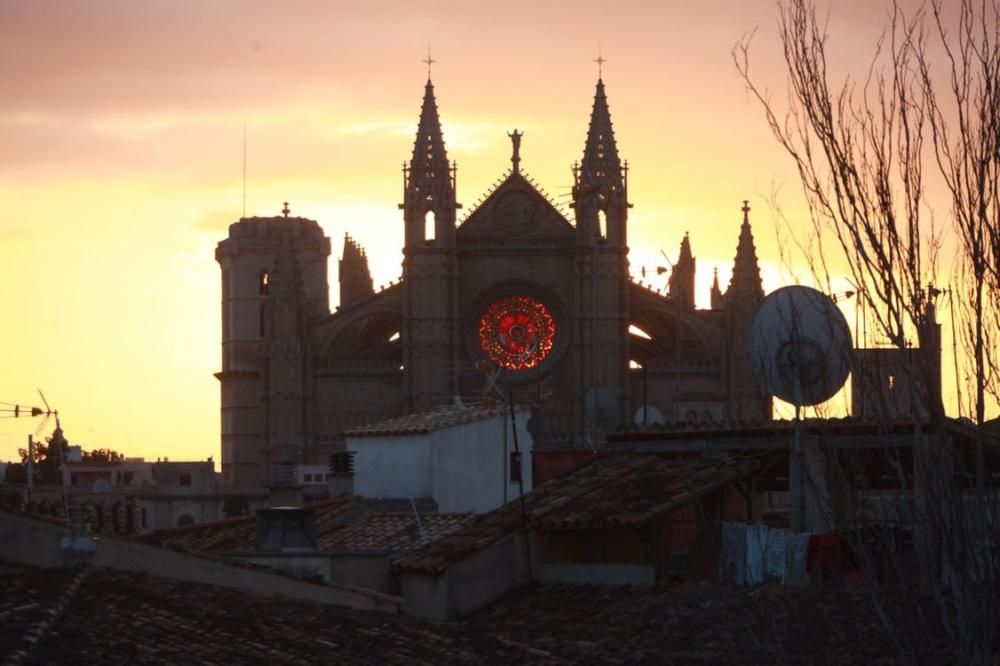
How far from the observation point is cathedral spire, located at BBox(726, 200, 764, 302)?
87.8 metres

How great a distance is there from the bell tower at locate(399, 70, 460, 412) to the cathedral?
1.9 inches

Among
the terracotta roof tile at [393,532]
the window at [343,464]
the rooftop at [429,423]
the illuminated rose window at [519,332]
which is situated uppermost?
the illuminated rose window at [519,332]

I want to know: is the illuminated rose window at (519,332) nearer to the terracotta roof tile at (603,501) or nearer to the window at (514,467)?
the window at (514,467)

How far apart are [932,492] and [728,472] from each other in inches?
323

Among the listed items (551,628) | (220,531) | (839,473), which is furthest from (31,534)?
(220,531)

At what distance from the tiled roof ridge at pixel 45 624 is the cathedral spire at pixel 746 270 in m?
71.8

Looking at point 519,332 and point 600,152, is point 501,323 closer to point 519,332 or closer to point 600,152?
point 519,332

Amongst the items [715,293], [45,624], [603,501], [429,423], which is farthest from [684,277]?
[45,624]

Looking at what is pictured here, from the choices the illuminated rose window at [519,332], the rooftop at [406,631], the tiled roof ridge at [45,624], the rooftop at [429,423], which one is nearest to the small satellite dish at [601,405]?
the rooftop at [429,423]

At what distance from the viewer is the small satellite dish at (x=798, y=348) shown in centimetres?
1712

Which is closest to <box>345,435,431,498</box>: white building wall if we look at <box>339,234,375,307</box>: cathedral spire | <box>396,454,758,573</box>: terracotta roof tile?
<box>396,454,758,573</box>: terracotta roof tile

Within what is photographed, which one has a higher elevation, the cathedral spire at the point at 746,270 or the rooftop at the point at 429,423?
the cathedral spire at the point at 746,270

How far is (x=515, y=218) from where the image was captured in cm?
8912

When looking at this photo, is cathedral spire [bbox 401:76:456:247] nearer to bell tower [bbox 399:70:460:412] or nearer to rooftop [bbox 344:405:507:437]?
bell tower [bbox 399:70:460:412]
